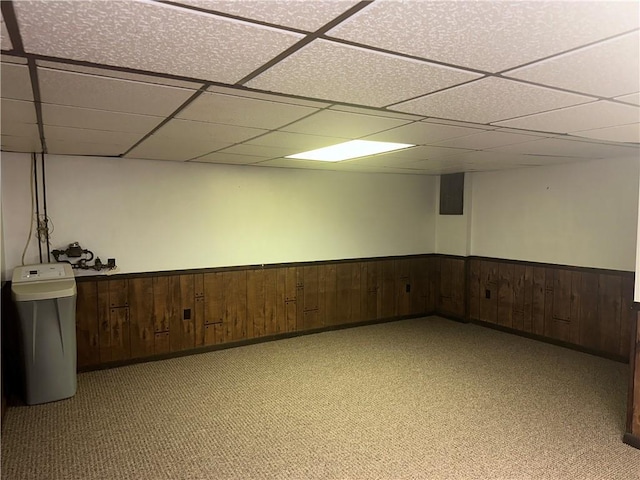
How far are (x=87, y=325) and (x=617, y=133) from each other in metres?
4.89

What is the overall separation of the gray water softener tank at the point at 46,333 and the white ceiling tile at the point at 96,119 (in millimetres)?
1608

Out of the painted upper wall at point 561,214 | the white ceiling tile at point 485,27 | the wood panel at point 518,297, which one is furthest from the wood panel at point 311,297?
the white ceiling tile at point 485,27

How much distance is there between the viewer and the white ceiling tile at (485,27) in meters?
1.18

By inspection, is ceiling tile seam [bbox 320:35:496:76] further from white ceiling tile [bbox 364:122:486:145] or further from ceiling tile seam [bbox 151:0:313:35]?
white ceiling tile [bbox 364:122:486:145]

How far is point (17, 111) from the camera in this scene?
7.88 feet

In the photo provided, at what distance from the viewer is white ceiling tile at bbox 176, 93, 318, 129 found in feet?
7.18

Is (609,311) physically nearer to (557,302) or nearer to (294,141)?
(557,302)

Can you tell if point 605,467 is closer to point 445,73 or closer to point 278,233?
point 445,73

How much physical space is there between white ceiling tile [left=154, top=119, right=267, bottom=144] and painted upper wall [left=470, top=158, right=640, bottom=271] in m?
3.87

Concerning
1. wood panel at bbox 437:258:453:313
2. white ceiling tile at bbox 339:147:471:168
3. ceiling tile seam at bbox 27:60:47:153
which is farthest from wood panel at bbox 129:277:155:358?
wood panel at bbox 437:258:453:313

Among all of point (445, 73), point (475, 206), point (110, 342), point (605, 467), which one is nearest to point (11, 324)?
point (110, 342)

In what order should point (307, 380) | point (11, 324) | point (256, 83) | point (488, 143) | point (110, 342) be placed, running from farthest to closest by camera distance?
point (110, 342) → point (307, 380) → point (11, 324) → point (488, 143) → point (256, 83)

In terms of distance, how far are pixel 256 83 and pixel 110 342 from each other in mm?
3696

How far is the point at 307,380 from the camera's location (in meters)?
4.26
